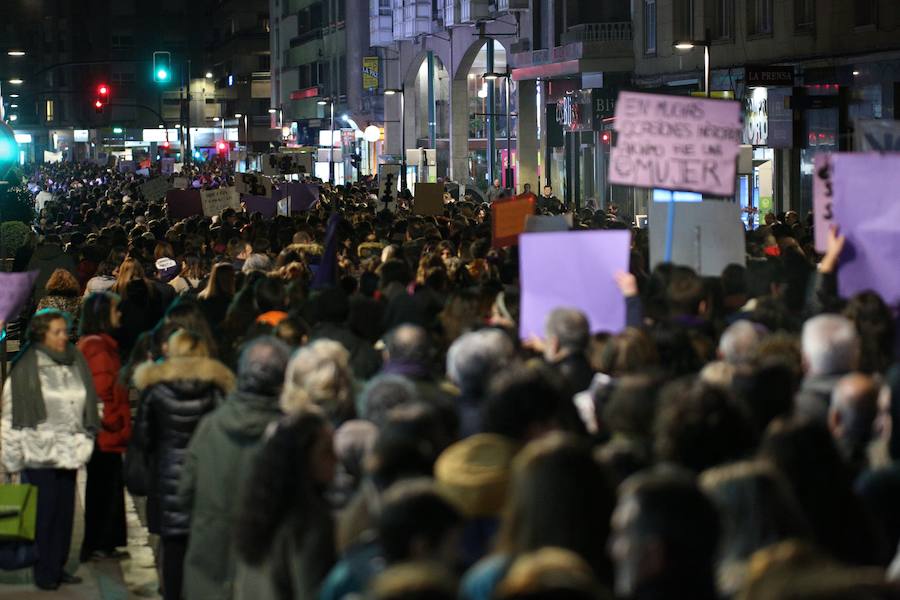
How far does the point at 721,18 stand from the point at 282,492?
33.8 metres

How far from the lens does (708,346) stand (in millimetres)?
8672

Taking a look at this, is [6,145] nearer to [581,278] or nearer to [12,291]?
[12,291]

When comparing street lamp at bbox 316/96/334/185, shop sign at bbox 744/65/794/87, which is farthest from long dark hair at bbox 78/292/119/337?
street lamp at bbox 316/96/334/185

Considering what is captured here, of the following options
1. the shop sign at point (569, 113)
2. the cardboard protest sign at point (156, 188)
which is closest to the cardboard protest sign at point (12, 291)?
the cardboard protest sign at point (156, 188)

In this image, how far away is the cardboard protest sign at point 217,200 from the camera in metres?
29.7

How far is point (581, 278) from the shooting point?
994 centimetres

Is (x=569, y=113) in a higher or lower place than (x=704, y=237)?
higher

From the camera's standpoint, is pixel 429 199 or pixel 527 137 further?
pixel 527 137

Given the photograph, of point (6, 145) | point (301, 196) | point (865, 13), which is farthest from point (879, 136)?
point (301, 196)

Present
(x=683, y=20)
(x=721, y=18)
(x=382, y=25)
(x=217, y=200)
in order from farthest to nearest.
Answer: (x=382, y=25)
(x=683, y=20)
(x=721, y=18)
(x=217, y=200)

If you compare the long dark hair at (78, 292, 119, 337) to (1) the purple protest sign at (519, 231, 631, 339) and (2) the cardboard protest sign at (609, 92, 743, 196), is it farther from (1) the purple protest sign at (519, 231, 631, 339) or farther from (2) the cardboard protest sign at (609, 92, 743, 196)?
(2) the cardboard protest sign at (609, 92, 743, 196)

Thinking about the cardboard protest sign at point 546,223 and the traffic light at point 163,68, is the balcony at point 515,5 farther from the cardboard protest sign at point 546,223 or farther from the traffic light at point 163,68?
the cardboard protest sign at point 546,223

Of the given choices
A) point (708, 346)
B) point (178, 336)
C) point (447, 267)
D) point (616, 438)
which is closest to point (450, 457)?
point (616, 438)

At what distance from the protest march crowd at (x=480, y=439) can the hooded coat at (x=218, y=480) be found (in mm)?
11
